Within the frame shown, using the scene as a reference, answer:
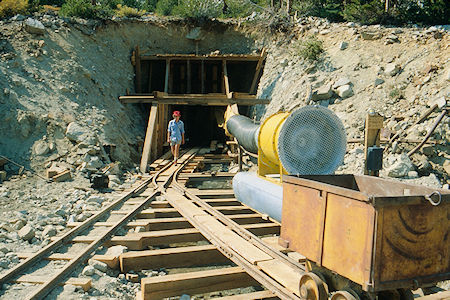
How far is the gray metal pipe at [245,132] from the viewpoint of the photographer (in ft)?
24.0

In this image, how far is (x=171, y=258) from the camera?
16.4 feet

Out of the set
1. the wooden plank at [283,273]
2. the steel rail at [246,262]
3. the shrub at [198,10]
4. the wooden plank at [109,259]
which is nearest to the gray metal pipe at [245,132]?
the steel rail at [246,262]

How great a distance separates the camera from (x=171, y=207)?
7.55 meters

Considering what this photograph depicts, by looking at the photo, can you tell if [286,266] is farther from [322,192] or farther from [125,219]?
[125,219]

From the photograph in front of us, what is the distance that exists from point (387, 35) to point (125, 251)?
11513mm

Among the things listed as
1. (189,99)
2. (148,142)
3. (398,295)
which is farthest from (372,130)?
(189,99)

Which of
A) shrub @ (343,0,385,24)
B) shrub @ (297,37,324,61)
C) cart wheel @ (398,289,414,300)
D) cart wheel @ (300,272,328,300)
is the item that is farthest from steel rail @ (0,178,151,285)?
shrub @ (343,0,385,24)

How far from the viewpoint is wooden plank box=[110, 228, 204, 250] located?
5.32 meters

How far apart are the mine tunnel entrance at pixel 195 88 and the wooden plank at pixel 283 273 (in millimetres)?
9126

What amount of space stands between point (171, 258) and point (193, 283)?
92 cm

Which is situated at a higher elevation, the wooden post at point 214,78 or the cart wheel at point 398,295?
the wooden post at point 214,78

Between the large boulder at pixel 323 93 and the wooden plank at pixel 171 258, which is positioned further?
the large boulder at pixel 323 93

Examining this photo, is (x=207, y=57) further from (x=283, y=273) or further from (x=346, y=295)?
(x=346, y=295)

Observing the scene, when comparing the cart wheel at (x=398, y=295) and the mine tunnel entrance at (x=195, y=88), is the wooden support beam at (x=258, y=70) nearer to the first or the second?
the mine tunnel entrance at (x=195, y=88)
